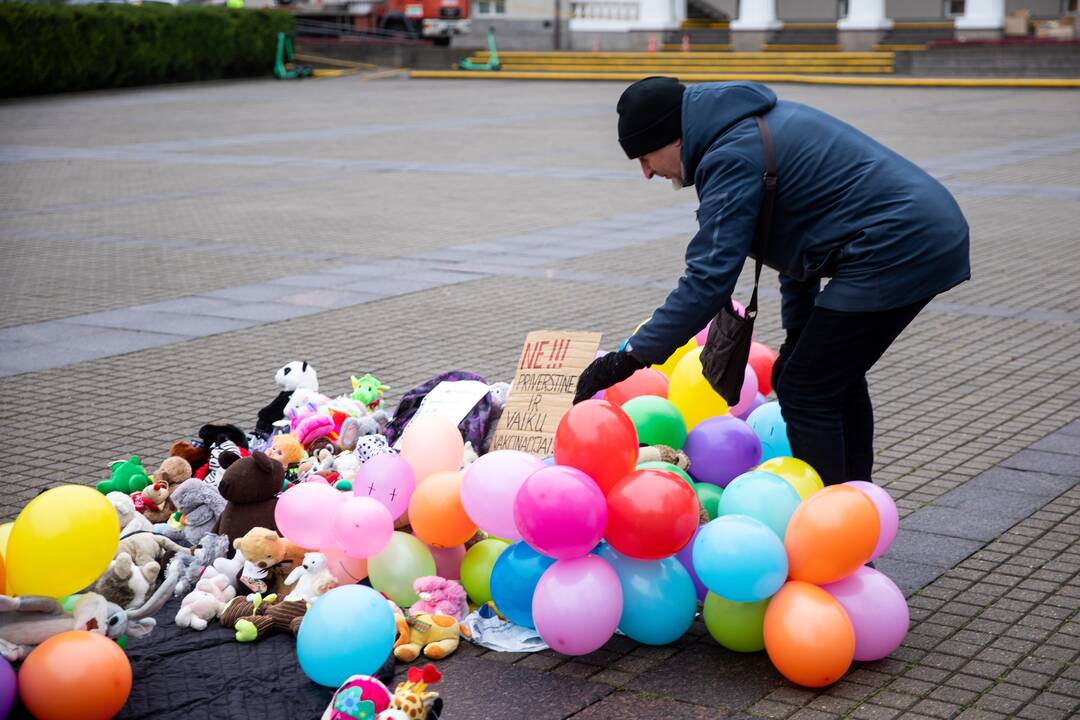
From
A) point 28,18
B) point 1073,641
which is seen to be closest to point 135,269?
point 1073,641

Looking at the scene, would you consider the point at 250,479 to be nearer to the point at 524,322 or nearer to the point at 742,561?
the point at 742,561

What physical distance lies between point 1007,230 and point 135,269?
7.47 metres

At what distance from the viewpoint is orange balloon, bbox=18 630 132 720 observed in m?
3.31

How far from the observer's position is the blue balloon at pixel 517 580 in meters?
3.86

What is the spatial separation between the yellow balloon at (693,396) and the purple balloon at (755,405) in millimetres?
145

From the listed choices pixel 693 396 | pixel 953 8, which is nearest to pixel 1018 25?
pixel 953 8

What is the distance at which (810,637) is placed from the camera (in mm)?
3551

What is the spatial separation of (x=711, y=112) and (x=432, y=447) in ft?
4.84

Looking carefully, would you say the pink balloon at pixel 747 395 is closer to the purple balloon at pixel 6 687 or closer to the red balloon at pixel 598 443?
the red balloon at pixel 598 443

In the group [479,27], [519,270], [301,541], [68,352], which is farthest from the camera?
[479,27]

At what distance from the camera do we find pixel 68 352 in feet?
25.4

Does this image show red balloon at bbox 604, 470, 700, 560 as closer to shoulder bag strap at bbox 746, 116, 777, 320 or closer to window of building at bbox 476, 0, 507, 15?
shoulder bag strap at bbox 746, 116, 777, 320

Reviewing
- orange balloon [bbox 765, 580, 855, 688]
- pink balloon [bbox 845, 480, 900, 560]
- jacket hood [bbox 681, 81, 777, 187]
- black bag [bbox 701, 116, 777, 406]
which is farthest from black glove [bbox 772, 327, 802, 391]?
orange balloon [bbox 765, 580, 855, 688]

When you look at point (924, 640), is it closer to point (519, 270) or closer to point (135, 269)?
point (519, 270)
